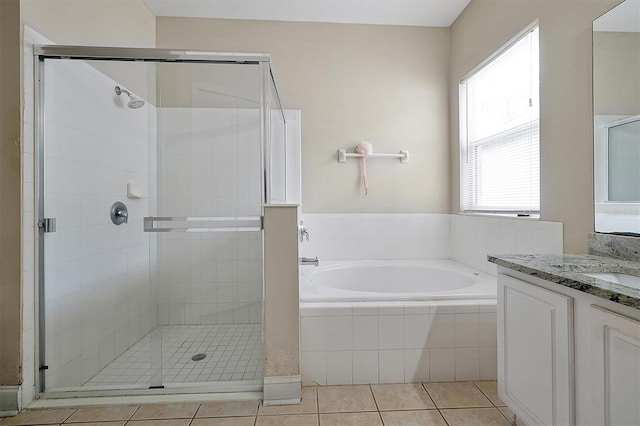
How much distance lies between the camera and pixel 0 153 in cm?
149

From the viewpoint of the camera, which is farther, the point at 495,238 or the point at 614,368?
the point at 495,238

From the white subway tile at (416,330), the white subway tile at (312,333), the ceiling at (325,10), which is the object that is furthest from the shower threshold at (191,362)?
the ceiling at (325,10)

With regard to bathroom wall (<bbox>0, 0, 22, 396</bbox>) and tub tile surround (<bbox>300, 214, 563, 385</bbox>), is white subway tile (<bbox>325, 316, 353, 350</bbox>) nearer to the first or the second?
tub tile surround (<bbox>300, 214, 563, 385</bbox>)

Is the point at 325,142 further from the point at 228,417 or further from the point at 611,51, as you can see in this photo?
the point at 228,417

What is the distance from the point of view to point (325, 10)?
8.48ft

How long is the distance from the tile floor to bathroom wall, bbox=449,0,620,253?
0.96m

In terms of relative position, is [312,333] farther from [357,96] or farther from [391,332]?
[357,96]

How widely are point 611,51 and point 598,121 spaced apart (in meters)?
0.30

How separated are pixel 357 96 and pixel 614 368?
2469 millimetres

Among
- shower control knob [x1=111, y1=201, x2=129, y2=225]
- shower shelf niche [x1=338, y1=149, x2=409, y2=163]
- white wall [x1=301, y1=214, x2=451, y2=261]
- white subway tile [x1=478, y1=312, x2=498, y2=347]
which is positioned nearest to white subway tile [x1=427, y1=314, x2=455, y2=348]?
white subway tile [x1=478, y1=312, x2=498, y2=347]

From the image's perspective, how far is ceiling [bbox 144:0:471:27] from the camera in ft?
8.21

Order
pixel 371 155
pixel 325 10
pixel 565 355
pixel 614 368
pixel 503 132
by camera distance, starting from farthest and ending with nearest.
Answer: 1. pixel 371 155
2. pixel 325 10
3. pixel 503 132
4. pixel 565 355
5. pixel 614 368

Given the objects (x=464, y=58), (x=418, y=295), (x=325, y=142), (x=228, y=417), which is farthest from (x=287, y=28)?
(x=228, y=417)

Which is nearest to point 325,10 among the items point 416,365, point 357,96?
point 357,96
